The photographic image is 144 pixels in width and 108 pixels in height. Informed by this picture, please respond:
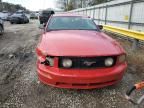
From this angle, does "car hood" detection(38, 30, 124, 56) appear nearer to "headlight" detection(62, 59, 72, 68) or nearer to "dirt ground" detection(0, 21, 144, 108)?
"headlight" detection(62, 59, 72, 68)

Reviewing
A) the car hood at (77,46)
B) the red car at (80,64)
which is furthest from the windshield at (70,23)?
the red car at (80,64)

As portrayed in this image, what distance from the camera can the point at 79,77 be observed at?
12.1ft

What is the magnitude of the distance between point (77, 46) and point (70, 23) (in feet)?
6.33

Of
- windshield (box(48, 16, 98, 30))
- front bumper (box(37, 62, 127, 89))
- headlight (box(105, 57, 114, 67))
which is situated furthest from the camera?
windshield (box(48, 16, 98, 30))

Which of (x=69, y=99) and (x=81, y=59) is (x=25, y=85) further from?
(x=81, y=59)

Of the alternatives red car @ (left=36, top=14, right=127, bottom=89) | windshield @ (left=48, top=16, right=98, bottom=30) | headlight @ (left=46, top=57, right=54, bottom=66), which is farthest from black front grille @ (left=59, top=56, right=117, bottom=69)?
windshield @ (left=48, top=16, right=98, bottom=30)

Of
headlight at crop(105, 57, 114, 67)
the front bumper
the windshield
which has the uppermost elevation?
the windshield

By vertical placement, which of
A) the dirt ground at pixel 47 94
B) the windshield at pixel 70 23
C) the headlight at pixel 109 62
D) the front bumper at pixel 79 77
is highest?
the windshield at pixel 70 23

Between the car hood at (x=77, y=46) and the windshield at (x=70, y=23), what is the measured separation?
0.81 m

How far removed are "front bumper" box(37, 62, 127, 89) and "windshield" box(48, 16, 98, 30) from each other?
201 cm

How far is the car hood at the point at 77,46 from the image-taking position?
12.7 feet

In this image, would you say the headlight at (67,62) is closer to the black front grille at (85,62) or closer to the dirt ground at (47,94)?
the black front grille at (85,62)

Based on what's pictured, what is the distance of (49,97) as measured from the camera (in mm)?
3967

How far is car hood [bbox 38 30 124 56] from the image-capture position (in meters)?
3.86
